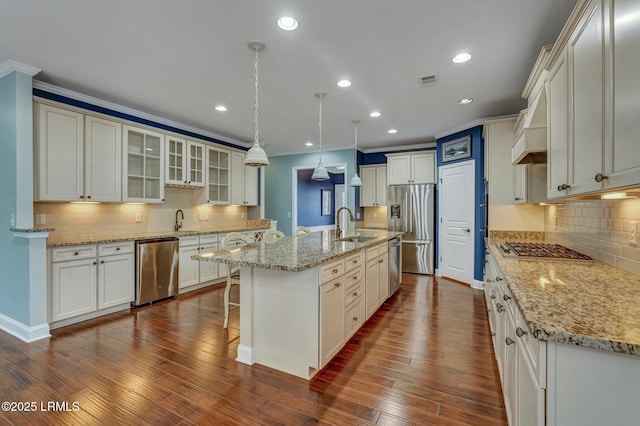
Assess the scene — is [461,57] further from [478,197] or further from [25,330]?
[25,330]

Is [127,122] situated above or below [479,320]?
above

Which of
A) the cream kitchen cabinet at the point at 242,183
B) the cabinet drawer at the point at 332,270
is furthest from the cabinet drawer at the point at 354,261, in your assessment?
the cream kitchen cabinet at the point at 242,183

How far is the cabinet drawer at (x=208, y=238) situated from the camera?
4.55 meters

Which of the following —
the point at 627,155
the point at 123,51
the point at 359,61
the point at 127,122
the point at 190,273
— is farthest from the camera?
the point at 190,273

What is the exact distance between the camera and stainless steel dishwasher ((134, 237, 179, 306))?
3721mm

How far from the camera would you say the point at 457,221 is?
498 centimetres

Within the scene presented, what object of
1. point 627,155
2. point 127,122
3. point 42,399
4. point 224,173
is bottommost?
point 42,399

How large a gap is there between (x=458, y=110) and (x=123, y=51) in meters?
3.85

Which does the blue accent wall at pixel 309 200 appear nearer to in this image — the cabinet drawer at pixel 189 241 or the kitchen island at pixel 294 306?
the cabinet drawer at pixel 189 241

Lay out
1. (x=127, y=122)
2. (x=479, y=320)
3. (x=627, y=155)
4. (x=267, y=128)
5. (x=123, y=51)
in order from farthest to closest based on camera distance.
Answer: (x=267, y=128)
(x=127, y=122)
(x=479, y=320)
(x=123, y=51)
(x=627, y=155)

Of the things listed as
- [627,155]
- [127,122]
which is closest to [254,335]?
[627,155]

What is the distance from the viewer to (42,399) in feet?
6.31

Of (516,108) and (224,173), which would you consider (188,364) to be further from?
(516,108)

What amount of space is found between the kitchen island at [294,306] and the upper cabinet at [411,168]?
11.8ft
